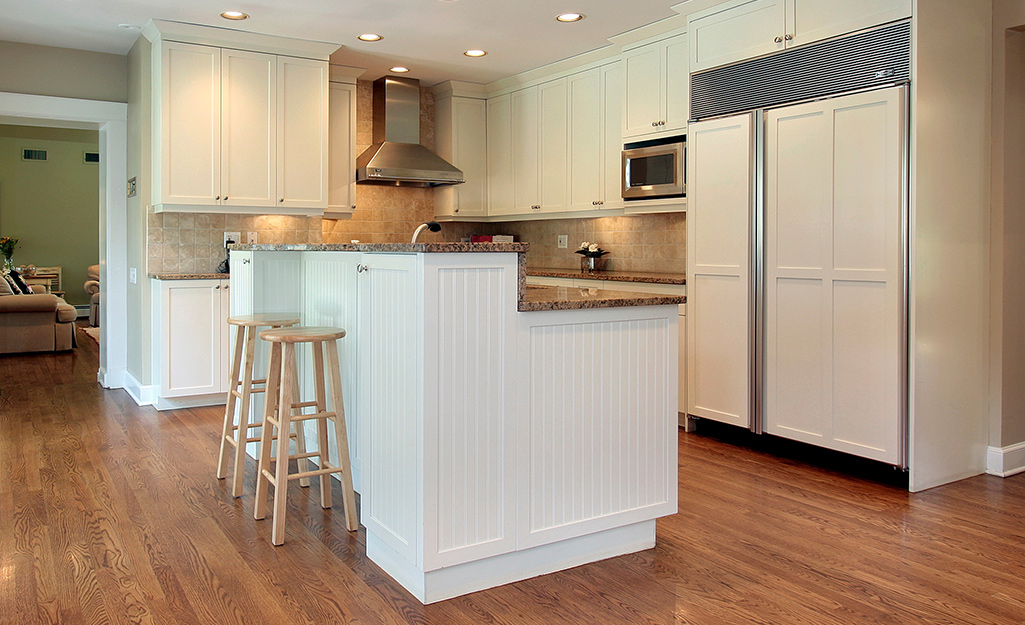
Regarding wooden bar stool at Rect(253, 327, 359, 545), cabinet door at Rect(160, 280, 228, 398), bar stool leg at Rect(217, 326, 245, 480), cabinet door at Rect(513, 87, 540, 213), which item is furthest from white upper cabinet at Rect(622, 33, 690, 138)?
cabinet door at Rect(160, 280, 228, 398)

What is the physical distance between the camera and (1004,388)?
3.75 m

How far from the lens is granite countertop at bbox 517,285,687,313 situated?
2438 millimetres

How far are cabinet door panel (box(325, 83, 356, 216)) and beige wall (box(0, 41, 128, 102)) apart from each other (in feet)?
4.72

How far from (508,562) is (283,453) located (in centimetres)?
92

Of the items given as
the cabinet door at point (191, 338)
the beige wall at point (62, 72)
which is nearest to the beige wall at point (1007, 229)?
the cabinet door at point (191, 338)

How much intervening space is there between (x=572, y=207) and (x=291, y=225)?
6.60 ft

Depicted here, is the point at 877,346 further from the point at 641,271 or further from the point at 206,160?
the point at 206,160

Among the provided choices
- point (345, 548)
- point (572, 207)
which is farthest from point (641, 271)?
point (345, 548)

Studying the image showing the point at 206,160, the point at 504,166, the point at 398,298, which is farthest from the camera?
the point at 504,166

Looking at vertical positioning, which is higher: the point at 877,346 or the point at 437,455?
the point at 877,346

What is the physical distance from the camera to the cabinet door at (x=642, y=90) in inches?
186

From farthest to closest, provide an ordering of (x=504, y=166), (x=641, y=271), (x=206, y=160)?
(x=504, y=166) → (x=641, y=271) → (x=206, y=160)

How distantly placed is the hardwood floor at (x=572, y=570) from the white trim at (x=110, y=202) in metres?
2.16

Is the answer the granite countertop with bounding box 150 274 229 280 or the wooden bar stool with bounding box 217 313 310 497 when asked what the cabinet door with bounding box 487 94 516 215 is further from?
the wooden bar stool with bounding box 217 313 310 497
